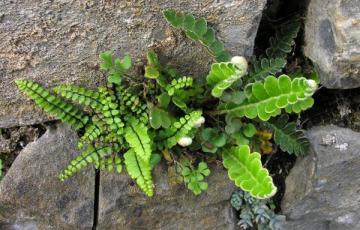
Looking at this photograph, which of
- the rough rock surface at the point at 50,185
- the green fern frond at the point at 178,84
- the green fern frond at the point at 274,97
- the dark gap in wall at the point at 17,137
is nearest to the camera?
the green fern frond at the point at 274,97

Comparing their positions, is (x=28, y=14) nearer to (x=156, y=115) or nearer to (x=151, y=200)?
(x=156, y=115)

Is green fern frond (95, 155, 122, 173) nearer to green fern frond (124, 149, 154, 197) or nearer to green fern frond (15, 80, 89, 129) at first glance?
green fern frond (124, 149, 154, 197)

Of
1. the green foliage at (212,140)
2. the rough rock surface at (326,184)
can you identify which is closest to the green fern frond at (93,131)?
the green foliage at (212,140)

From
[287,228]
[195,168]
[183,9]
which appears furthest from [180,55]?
[287,228]

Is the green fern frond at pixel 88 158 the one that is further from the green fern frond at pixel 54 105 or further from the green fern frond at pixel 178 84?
the green fern frond at pixel 178 84

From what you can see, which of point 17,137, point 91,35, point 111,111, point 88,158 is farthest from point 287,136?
point 17,137

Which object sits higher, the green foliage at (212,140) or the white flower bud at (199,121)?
the white flower bud at (199,121)

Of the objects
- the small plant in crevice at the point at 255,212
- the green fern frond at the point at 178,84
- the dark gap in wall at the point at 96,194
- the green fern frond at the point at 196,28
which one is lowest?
the small plant in crevice at the point at 255,212
